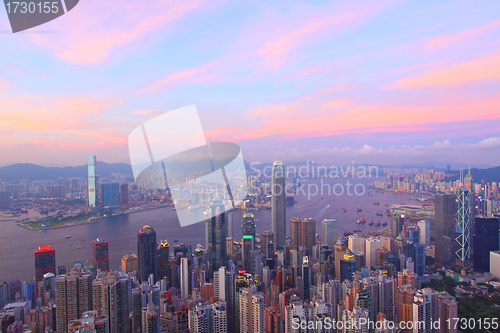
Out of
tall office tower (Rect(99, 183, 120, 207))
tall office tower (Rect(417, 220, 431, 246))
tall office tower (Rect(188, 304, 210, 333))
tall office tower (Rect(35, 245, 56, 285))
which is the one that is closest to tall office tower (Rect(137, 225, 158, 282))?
tall office tower (Rect(35, 245, 56, 285))

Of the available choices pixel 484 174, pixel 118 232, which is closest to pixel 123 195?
pixel 118 232

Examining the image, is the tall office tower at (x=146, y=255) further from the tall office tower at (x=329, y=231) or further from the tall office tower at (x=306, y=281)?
the tall office tower at (x=329, y=231)

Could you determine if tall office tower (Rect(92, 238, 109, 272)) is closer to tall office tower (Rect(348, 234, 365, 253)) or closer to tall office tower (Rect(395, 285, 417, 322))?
tall office tower (Rect(395, 285, 417, 322))

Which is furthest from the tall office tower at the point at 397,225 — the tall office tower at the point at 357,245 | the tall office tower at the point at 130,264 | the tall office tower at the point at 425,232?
the tall office tower at the point at 130,264

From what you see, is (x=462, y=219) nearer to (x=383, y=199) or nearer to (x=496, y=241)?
(x=496, y=241)

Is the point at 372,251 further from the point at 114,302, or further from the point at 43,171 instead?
the point at 43,171

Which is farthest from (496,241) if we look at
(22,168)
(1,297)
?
(22,168)
